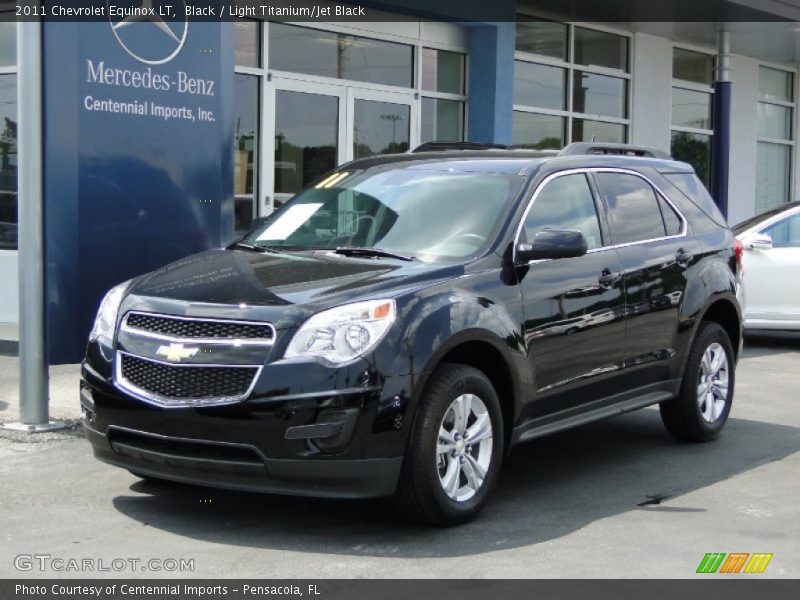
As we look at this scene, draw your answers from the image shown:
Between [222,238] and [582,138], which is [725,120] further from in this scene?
[222,238]

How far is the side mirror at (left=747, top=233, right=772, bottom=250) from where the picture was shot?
12.7 m

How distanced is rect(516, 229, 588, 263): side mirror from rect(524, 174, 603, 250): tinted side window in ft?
0.82

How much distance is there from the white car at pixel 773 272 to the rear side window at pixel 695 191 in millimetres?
4584

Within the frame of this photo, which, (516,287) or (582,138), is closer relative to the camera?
→ (516,287)

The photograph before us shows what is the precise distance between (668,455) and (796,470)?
2.49 ft

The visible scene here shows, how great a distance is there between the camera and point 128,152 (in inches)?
333

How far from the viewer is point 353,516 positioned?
6.05 m

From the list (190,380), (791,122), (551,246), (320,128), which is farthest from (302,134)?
(791,122)

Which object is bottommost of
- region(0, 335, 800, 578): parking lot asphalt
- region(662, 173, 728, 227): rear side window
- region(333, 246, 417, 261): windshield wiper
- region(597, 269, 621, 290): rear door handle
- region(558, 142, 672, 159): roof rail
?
region(0, 335, 800, 578): parking lot asphalt

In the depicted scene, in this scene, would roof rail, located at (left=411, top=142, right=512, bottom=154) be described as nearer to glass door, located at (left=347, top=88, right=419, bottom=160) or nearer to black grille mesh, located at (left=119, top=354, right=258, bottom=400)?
black grille mesh, located at (left=119, top=354, right=258, bottom=400)

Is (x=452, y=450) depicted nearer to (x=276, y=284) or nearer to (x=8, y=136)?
(x=276, y=284)

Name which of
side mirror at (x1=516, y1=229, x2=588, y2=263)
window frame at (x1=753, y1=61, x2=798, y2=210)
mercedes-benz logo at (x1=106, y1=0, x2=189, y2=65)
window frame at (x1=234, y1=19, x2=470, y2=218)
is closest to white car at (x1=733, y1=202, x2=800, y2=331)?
window frame at (x1=234, y1=19, x2=470, y2=218)

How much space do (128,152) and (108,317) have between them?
265 centimetres
